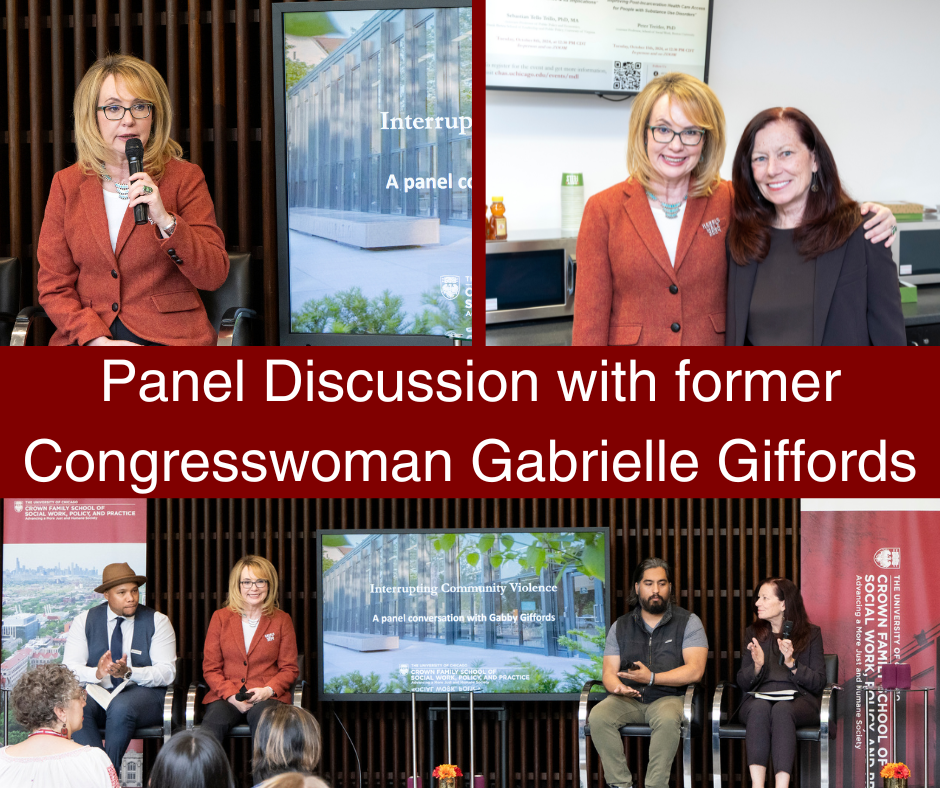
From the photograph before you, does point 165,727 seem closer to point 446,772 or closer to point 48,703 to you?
point 446,772

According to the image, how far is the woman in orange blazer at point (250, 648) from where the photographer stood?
15.5ft

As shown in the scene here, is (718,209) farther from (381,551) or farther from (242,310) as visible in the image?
(381,551)

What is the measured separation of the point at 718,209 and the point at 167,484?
6.09 feet

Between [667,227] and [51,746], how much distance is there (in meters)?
2.17

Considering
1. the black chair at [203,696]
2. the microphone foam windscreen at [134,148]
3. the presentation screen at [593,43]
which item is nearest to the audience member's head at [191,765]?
the black chair at [203,696]

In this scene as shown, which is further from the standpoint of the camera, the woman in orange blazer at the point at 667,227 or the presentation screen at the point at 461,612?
the presentation screen at the point at 461,612

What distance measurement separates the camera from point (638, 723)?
15.4 ft

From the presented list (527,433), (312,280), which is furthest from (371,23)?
(527,433)

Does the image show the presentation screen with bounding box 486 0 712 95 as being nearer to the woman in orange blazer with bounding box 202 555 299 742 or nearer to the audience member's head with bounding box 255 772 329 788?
the woman in orange blazer with bounding box 202 555 299 742

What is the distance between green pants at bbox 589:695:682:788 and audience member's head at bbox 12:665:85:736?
2207mm

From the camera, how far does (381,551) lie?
17.2 feet

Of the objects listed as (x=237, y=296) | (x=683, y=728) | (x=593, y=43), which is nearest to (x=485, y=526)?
(x=683, y=728)

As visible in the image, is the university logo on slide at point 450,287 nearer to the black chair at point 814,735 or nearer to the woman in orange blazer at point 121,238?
the woman in orange blazer at point 121,238

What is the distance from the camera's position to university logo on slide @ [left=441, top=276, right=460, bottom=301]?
426 cm
